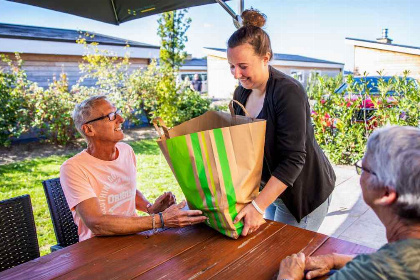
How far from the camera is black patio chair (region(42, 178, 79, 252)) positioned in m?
1.96

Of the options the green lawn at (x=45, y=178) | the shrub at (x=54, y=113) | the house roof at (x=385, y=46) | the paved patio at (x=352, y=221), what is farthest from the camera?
the house roof at (x=385, y=46)

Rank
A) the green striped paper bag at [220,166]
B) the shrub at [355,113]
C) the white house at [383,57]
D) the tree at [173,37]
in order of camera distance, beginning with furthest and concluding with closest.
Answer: the white house at [383,57], the tree at [173,37], the shrub at [355,113], the green striped paper bag at [220,166]

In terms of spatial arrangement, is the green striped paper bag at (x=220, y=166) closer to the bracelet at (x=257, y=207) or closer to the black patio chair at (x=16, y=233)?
the bracelet at (x=257, y=207)

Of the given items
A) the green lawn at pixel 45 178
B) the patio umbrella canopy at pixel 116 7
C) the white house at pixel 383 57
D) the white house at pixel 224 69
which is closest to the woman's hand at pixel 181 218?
the patio umbrella canopy at pixel 116 7

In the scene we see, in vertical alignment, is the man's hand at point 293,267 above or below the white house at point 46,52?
below

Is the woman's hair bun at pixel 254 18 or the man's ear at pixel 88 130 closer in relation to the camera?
the woman's hair bun at pixel 254 18

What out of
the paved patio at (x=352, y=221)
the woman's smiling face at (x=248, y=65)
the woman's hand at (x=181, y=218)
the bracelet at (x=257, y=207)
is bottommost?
the paved patio at (x=352, y=221)

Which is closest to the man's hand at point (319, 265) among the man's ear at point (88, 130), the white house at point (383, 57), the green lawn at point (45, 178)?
the man's ear at point (88, 130)

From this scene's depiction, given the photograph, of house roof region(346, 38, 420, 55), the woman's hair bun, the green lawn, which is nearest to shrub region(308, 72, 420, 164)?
the green lawn

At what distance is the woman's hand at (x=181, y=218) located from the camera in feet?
4.93

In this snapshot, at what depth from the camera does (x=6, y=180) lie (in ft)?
16.5

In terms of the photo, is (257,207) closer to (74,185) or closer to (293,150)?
(293,150)

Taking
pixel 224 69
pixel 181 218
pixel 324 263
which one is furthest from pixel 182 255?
pixel 224 69

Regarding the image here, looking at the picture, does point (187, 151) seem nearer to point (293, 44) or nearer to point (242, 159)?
point (242, 159)
